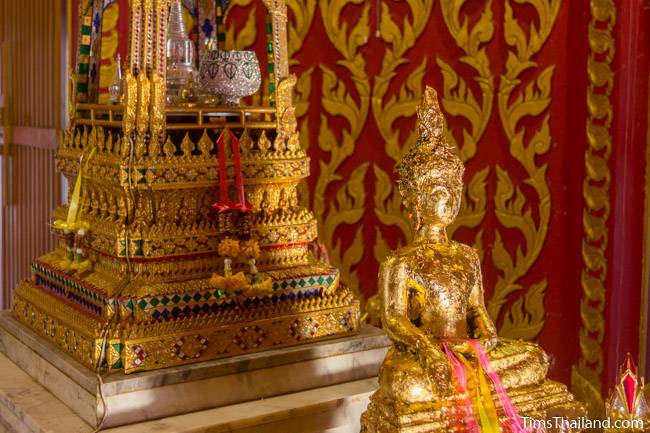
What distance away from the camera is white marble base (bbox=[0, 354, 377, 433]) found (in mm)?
2068

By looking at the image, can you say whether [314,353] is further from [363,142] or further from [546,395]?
[363,142]

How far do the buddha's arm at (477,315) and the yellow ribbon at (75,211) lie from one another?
95 centimetres

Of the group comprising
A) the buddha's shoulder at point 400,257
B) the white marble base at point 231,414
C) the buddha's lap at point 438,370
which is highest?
the buddha's shoulder at point 400,257

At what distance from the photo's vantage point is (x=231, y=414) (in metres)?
2.14

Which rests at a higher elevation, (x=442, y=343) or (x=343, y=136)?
(x=343, y=136)

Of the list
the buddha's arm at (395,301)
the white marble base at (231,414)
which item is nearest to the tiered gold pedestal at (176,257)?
the white marble base at (231,414)

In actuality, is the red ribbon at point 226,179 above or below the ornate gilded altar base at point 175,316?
above

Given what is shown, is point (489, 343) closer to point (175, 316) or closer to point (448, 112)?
point (175, 316)

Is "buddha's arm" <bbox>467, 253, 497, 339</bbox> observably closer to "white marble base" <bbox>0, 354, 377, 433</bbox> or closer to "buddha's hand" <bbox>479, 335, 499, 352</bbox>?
"buddha's hand" <bbox>479, 335, 499, 352</bbox>

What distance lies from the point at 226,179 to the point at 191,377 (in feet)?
1.53

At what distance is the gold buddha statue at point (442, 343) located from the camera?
1.91 meters

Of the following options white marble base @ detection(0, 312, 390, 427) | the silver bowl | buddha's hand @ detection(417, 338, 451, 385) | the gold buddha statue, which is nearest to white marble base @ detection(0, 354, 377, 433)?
white marble base @ detection(0, 312, 390, 427)

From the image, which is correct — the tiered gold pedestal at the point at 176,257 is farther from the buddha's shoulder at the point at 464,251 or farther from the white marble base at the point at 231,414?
the buddha's shoulder at the point at 464,251

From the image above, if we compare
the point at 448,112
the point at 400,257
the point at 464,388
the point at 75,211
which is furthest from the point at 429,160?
the point at 448,112
